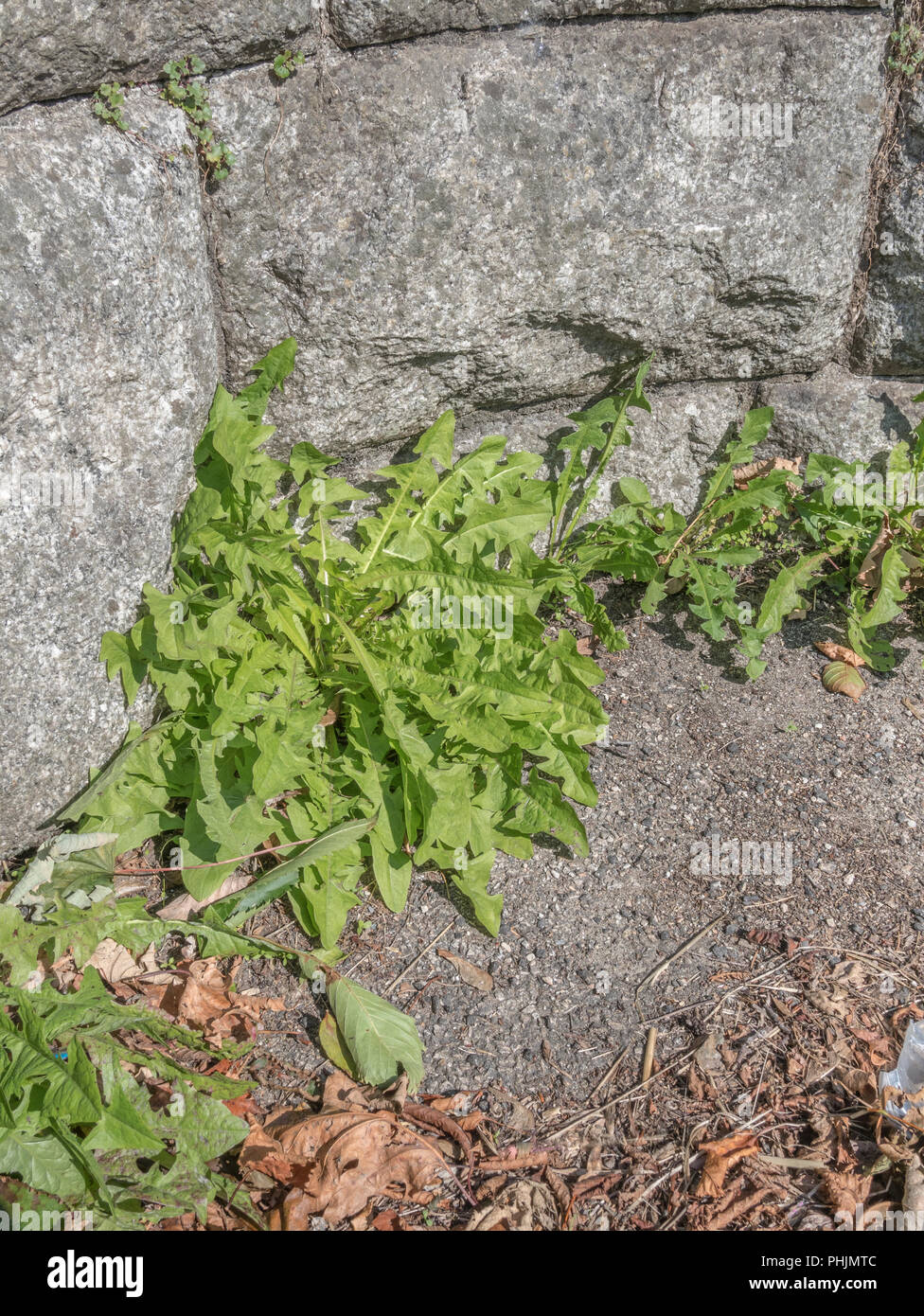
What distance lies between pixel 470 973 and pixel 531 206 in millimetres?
2102

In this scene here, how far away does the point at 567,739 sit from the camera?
8.67ft

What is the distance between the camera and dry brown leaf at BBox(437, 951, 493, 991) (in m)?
2.42

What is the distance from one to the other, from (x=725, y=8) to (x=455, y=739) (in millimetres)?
2250

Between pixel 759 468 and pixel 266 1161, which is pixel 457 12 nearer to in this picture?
pixel 759 468

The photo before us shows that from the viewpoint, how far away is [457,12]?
8.90ft

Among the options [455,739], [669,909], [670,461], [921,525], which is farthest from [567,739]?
[921,525]

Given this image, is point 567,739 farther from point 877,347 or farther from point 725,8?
point 725,8

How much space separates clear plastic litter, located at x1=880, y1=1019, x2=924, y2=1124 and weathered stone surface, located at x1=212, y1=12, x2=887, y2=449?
2.12 m

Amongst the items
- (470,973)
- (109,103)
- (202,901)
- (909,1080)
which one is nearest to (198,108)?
(109,103)

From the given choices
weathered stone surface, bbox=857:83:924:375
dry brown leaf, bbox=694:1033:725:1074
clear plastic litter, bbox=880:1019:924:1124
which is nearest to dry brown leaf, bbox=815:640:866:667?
weathered stone surface, bbox=857:83:924:375

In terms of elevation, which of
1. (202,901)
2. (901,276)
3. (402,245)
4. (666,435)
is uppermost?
(402,245)

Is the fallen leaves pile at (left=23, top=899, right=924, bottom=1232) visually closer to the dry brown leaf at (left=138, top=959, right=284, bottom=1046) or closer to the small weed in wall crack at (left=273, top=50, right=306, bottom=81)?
the dry brown leaf at (left=138, top=959, right=284, bottom=1046)

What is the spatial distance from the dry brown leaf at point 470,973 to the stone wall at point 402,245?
108 cm

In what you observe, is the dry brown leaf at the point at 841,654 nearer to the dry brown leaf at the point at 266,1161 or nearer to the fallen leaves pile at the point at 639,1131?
the fallen leaves pile at the point at 639,1131
